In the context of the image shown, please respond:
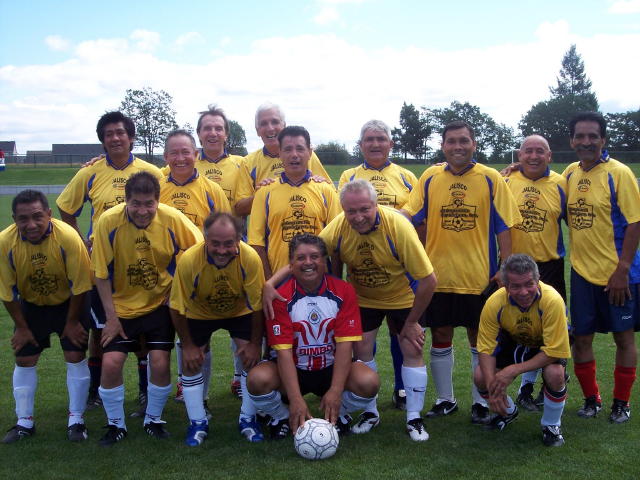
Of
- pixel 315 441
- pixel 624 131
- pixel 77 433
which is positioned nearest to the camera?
pixel 315 441

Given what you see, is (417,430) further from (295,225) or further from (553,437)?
(295,225)

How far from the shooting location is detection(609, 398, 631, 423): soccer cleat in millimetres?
4320

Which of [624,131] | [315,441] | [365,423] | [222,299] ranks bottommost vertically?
[365,423]

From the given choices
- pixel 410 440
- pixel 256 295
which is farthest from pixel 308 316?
pixel 410 440

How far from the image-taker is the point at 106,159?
4.98 metres

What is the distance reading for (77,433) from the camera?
4.20m

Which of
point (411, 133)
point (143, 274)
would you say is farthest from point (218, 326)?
point (411, 133)

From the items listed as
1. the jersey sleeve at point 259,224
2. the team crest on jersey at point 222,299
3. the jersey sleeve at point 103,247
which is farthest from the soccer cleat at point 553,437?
the jersey sleeve at point 103,247

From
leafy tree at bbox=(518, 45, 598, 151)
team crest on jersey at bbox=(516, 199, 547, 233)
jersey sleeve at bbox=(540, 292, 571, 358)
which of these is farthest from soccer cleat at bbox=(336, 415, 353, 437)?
leafy tree at bbox=(518, 45, 598, 151)

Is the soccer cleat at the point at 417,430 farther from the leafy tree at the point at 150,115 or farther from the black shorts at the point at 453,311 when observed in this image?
the leafy tree at the point at 150,115

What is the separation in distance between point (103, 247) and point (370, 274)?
1.81 m

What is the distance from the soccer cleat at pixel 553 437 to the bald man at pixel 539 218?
0.70 m

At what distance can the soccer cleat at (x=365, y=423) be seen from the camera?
4.23m

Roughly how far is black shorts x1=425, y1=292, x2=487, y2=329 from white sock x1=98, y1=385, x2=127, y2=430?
222cm
